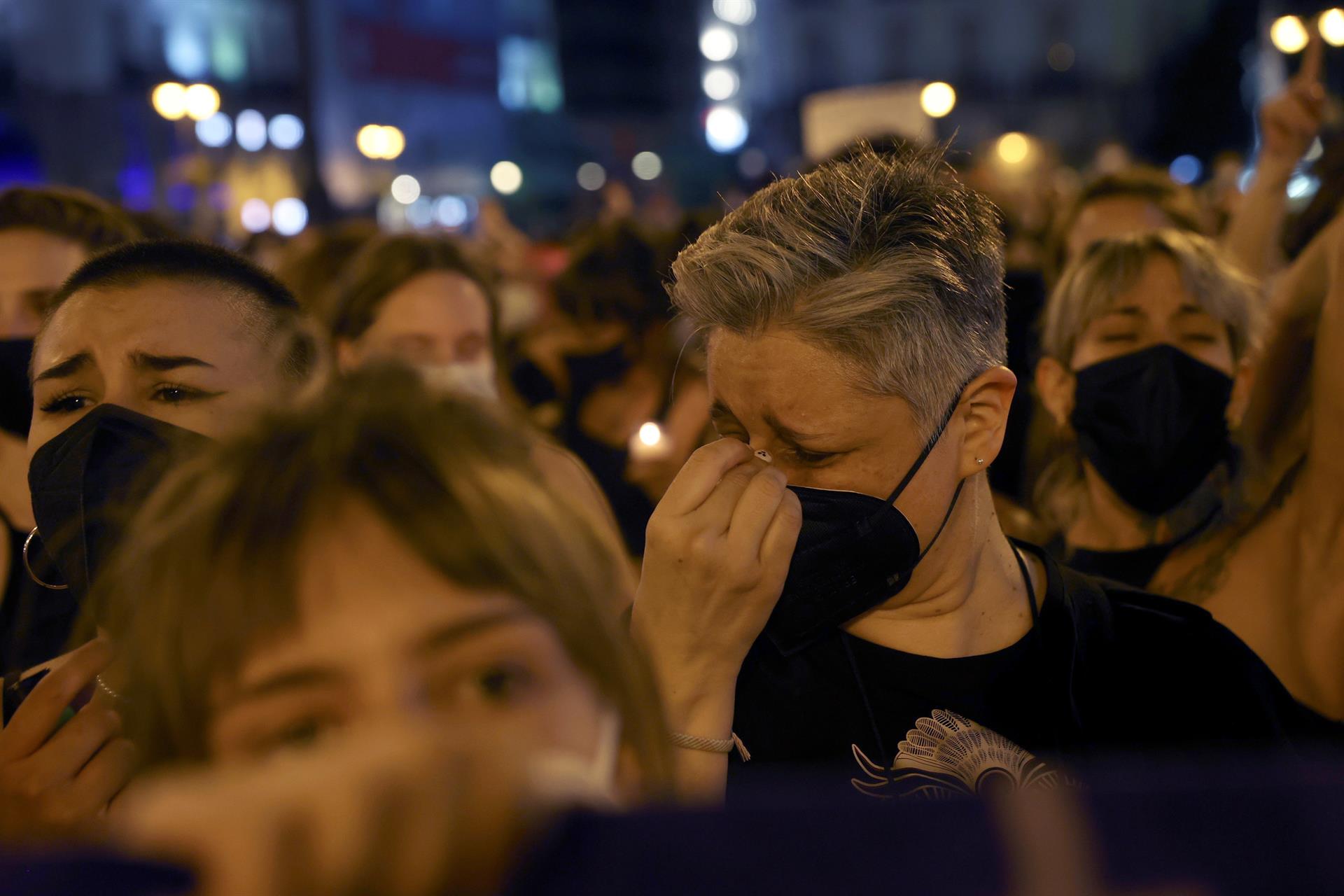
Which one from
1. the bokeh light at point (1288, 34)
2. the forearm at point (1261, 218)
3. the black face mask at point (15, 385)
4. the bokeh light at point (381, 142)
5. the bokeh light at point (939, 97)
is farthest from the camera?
the bokeh light at point (381, 142)

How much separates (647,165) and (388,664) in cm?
6367

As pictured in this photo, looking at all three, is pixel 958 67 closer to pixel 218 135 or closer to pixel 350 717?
pixel 218 135

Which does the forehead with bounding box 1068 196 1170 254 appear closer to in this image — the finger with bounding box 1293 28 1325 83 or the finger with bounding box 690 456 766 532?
the finger with bounding box 1293 28 1325 83

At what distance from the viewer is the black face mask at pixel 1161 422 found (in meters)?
2.89

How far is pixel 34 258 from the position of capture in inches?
122

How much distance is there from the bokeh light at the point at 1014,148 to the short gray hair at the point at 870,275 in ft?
61.5

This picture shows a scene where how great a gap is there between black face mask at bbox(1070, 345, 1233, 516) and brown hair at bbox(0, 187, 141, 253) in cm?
264

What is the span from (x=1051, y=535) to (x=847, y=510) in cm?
145

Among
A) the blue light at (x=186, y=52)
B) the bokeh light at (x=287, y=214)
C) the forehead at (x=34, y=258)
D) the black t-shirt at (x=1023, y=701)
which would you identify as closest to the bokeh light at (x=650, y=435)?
the forehead at (x=34, y=258)

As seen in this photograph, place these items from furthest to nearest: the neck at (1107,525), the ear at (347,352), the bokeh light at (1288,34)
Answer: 1. the bokeh light at (1288,34)
2. the ear at (347,352)
3. the neck at (1107,525)

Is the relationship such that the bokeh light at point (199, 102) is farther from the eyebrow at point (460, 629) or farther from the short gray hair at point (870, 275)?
the eyebrow at point (460, 629)

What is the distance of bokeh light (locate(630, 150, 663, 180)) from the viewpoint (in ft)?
202

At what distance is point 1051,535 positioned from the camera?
10.5 ft

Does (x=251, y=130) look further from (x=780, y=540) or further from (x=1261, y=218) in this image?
(x=780, y=540)
